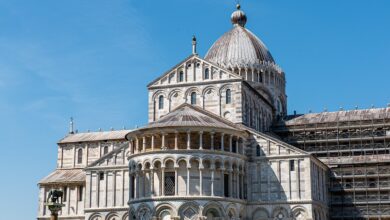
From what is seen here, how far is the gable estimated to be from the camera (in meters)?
58.2

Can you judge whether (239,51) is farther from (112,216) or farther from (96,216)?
(96,216)

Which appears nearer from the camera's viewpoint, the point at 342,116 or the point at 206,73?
the point at 206,73

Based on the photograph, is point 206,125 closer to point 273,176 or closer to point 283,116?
point 273,176

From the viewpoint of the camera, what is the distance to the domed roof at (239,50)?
6906 cm

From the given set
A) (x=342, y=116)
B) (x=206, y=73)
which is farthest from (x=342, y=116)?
(x=206, y=73)

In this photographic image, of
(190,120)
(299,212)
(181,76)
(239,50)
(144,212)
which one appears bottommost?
(299,212)

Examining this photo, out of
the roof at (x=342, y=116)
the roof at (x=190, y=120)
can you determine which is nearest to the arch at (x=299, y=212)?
the roof at (x=190, y=120)

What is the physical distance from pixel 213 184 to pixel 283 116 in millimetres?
22546

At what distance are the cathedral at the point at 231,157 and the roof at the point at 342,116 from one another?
0.11 meters

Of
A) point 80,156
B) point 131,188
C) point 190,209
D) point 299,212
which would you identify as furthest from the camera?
point 80,156

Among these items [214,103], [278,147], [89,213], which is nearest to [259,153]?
[278,147]

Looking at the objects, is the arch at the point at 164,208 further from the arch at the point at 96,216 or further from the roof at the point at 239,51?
the roof at the point at 239,51

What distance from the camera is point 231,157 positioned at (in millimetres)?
52312

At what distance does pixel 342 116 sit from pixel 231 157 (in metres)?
19.1
